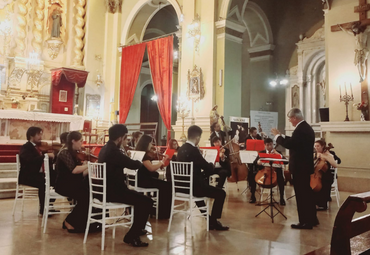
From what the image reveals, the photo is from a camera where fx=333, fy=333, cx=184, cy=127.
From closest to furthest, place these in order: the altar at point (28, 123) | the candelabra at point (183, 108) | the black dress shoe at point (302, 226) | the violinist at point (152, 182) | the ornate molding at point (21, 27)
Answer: the black dress shoe at point (302, 226), the violinist at point (152, 182), the altar at point (28, 123), the candelabra at point (183, 108), the ornate molding at point (21, 27)

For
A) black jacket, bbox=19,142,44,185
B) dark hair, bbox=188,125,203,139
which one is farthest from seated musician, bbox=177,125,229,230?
black jacket, bbox=19,142,44,185

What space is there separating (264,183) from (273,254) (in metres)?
2.06

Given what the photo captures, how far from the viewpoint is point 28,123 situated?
9.68 meters

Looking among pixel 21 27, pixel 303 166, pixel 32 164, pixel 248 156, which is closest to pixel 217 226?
pixel 303 166

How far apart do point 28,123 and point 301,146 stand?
8.15 m

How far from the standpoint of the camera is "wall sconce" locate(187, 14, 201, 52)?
401 inches

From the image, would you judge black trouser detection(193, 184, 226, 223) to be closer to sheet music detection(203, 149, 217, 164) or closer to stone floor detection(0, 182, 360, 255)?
stone floor detection(0, 182, 360, 255)

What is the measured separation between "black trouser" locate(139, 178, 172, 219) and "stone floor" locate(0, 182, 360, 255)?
16cm

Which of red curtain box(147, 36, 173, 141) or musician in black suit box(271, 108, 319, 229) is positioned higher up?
red curtain box(147, 36, 173, 141)

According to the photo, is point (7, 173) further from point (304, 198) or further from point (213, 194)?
point (304, 198)

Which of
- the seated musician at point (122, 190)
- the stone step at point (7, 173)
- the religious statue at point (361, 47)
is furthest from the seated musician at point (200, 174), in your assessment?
the religious statue at point (361, 47)

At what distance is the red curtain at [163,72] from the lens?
11070 mm

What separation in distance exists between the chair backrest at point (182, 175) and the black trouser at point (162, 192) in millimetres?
317

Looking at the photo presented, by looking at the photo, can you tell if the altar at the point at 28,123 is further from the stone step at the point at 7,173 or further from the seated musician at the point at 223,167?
the seated musician at the point at 223,167
